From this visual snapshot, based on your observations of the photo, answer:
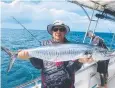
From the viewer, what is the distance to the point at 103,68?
15.7ft

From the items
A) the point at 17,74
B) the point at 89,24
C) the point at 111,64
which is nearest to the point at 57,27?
the point at 89,24

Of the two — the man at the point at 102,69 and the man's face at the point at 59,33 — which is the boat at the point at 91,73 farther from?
the man's face at the point at 59,33

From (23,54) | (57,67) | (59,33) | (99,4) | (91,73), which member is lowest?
(91,73)

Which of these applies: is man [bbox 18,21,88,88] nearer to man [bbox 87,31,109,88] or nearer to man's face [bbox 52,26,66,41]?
man's face [bbox 52,26,66,41]

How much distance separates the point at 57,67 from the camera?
258 cm

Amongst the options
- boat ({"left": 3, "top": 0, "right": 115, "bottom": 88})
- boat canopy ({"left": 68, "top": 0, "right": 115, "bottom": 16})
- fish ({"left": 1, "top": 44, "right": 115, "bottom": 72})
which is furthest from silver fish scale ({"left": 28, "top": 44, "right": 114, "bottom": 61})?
boat canopy ({"left": 68, "top": 0, "right": 115, "bottom": 16})

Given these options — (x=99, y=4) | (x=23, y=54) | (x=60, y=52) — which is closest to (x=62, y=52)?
(x=60, y=52)

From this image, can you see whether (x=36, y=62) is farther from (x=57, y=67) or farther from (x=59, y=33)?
(x=59, y=33)

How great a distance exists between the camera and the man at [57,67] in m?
2.57

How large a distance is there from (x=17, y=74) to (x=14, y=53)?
22.5 feet

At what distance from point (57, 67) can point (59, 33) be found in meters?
0.31

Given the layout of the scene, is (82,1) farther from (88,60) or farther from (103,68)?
(88,60)

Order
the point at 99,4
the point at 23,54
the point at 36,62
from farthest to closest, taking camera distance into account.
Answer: the point at 99,4
the point at 36,62
the point at 23,54

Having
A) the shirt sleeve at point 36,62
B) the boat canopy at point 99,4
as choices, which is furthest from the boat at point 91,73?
the shirt sleeve at point 36,62
